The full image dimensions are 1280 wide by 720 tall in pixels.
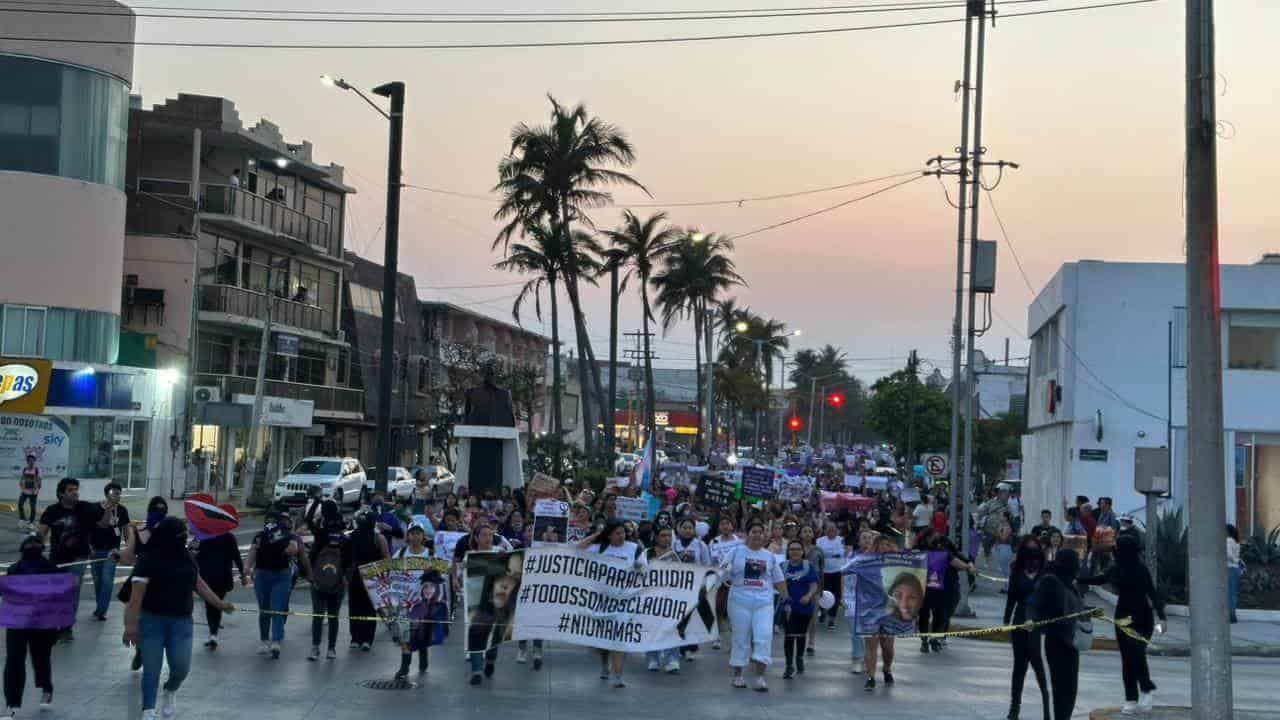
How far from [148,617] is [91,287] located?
107 ft

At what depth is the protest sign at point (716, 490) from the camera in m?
31.5

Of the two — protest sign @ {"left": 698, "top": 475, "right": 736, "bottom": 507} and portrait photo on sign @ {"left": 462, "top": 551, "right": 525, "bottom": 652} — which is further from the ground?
protest sign @ {"left": 698, "top": 475, "right": 736, "bottom": 507}

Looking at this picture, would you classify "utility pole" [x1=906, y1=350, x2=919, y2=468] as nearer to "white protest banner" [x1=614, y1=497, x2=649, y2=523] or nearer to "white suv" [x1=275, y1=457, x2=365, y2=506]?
"white suv" [x1=275, y1=457, x2=365, y2=506]

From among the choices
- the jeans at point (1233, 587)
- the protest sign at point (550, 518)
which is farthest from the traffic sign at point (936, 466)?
the protest sign at point (550, 518)

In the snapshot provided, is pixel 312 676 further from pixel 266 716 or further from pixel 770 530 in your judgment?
pixel 770 530

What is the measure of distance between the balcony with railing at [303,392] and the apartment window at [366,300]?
3.98 metres

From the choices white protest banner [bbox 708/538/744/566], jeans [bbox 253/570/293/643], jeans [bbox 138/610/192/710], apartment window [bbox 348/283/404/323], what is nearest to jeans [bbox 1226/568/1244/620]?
white protest banner [bbox 708/538/744/566]

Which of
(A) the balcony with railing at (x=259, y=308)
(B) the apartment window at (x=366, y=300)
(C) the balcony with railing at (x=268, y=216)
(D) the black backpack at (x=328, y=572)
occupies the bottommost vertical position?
(D) the black backpack at (x=328, y=572)

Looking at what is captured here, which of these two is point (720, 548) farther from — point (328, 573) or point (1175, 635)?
point (1175, 635)

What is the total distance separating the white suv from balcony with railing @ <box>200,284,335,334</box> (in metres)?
5.62

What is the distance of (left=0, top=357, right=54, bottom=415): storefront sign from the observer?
3828 cm

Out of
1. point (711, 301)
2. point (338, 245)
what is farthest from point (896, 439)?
point (338, 245)

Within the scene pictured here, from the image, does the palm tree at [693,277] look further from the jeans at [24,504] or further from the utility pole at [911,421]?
the jeans at [24,504]

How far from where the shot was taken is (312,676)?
13.7m
